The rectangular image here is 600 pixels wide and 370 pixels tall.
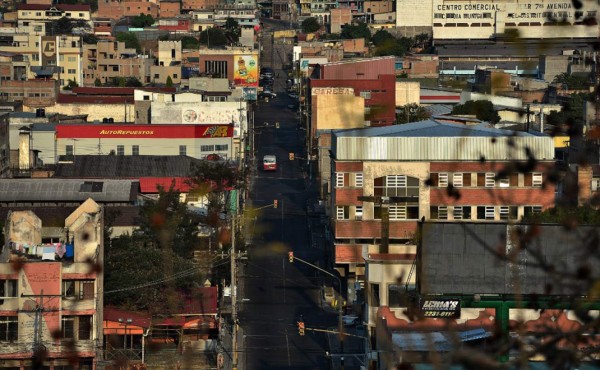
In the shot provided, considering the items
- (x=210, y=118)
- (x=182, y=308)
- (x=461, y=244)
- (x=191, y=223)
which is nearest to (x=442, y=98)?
(x=210, y=118)

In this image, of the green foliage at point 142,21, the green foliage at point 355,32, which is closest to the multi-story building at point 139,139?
the green foliage at point 355,32

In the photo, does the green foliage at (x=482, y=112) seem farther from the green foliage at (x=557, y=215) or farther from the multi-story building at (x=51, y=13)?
the multi-story building at (x=51, y=13)

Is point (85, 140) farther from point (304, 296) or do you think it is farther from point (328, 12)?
point (328, 12)

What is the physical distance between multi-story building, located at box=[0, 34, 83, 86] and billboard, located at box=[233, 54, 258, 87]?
5.66 metres

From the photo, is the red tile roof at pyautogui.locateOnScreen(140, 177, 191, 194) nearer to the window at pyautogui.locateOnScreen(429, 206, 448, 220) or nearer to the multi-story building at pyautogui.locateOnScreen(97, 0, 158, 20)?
the window at pyautogui.locateOnScreen(429, 206, 448, 220)

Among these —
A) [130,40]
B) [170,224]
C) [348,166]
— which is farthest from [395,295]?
[130,40]

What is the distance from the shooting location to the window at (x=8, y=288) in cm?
1897

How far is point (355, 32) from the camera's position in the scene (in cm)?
8400

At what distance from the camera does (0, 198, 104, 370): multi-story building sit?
746 inches

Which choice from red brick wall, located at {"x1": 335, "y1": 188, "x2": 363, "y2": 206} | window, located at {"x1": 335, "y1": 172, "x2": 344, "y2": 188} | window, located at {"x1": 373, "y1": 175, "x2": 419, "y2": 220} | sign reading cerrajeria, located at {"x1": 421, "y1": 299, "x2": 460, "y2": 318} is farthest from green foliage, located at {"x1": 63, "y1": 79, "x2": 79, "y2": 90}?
sign reading cerrajeria, located at {"x1": 421, "y1": 299, "x2": 460, "y2": 318}

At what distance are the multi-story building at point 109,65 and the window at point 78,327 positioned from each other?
153ft

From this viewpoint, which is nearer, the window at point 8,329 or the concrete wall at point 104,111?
the window at point 8,329

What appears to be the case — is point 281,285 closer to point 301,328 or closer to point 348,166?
point 348,166

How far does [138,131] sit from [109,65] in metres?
26.8
